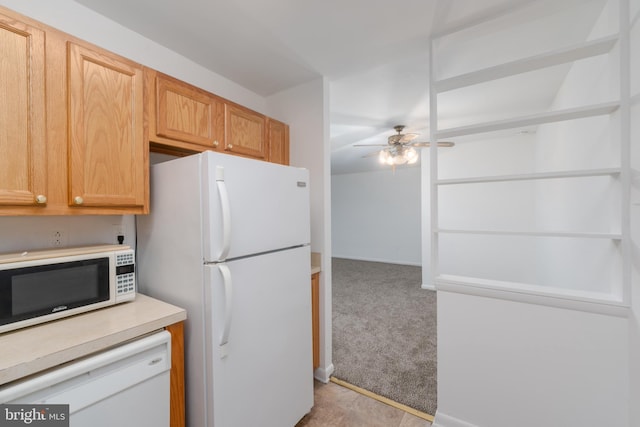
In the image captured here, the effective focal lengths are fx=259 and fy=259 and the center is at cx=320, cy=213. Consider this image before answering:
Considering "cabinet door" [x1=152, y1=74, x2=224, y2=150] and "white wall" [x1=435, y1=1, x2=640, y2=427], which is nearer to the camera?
"white wall" [x1=435, y1=1, x2=640, y2=427]

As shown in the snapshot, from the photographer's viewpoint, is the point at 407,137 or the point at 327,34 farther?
the point at 407,137

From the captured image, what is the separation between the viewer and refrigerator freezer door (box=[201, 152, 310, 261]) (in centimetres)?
116

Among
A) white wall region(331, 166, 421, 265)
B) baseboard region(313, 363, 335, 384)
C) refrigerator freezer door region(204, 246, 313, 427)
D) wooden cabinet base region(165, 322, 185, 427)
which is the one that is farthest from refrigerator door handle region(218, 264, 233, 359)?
white wall region(331, 166, 421, 265)

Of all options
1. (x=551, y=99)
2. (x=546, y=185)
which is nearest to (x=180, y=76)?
(x=551, y=99)

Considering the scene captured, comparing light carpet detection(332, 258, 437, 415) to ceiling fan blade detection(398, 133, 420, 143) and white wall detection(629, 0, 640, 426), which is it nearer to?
white wall detection(629, 0, 640, 426)

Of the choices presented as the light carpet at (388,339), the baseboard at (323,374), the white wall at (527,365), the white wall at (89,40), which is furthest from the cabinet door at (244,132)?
the light carpet at (388,339)

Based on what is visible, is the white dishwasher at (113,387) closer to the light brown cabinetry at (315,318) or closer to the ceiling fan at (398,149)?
the light brown cabinetry at (315,318)

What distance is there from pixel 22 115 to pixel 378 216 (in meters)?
6.23

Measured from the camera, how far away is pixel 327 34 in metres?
1.61

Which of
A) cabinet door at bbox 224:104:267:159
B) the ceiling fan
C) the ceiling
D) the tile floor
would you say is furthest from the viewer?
the ceiling fan

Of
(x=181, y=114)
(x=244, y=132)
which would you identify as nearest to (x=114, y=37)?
(x=181, y=114)

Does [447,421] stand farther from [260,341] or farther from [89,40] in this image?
[89,40]

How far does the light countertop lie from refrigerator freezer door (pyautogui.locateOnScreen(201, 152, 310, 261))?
1.15 ft

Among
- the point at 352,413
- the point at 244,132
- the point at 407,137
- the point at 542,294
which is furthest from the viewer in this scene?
the point at 407,137
